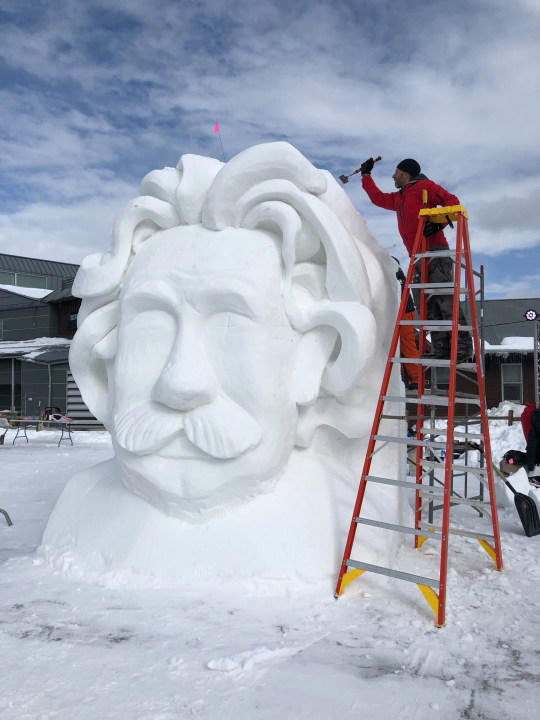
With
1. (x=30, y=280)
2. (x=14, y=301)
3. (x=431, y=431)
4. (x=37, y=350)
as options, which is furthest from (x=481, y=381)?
(x=30, y=280)

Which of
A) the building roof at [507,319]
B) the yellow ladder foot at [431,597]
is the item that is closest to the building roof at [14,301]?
the building roof at [507,319]

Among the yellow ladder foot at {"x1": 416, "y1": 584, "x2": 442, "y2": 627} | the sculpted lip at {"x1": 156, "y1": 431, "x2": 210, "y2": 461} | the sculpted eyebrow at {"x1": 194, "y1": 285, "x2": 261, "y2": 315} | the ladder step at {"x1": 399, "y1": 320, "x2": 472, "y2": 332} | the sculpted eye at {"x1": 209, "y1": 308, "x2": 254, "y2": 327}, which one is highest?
the sculpted eyebrow at {"x1": 194, "y1": 285, "x2": 261, "y2": 315}

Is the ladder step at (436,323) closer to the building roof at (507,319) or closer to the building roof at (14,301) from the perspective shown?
the building roof at (507,319)

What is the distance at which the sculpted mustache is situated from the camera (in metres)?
3.72

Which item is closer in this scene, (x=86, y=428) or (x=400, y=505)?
(x=400, y=505)

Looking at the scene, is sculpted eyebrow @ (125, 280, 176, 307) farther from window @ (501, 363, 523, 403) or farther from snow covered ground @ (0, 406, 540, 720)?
window @ (501, 363, 523, 403)

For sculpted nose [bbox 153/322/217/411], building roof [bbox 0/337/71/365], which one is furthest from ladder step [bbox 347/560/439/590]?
building roof [bbox 0/337/71/365]

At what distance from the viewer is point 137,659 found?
9.09ft

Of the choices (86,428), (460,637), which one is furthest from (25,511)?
(86,428)

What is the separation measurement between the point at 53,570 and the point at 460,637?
2.40m

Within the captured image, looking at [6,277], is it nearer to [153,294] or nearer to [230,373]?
[153,294]

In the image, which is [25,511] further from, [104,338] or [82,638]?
[82,638]

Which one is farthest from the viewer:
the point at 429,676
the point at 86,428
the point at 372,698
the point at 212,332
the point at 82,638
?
the point at 86,428

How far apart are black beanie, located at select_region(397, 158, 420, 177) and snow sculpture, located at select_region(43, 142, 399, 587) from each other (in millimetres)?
643
